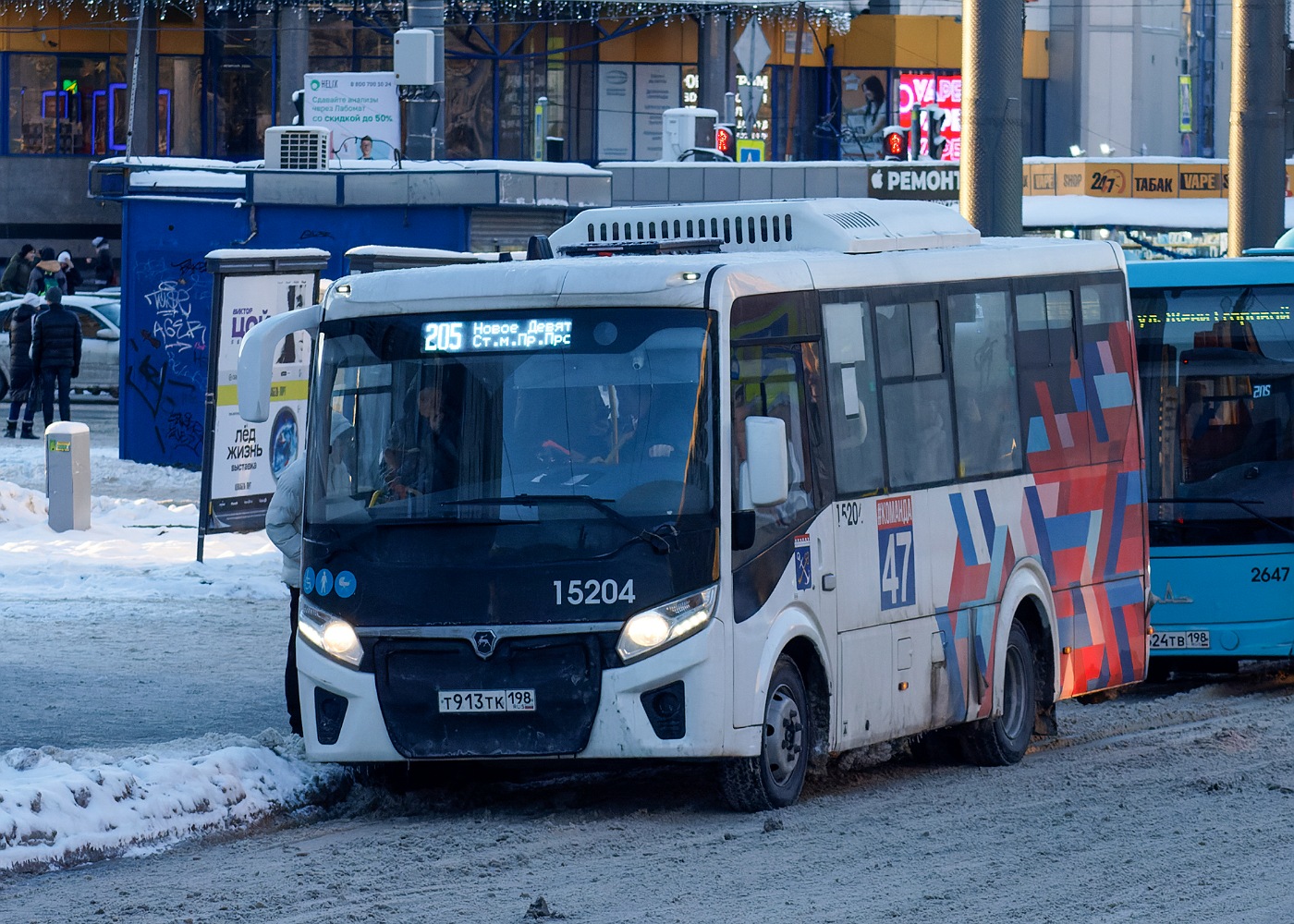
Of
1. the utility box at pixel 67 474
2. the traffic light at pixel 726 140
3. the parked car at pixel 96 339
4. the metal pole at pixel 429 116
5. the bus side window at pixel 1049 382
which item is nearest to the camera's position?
the bus side window at pixel 1049 382

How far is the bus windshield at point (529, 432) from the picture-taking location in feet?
30.8

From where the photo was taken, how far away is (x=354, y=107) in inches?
1193

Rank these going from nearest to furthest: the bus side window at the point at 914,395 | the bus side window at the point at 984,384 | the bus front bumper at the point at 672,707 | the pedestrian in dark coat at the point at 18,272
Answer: the bus front bumper at the point at 672,707, the bus side window at the point at 914,395, the bus side window at the point at 984,384, the pedestrian in dark coat at the point at 18,272

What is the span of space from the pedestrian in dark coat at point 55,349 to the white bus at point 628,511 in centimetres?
1831

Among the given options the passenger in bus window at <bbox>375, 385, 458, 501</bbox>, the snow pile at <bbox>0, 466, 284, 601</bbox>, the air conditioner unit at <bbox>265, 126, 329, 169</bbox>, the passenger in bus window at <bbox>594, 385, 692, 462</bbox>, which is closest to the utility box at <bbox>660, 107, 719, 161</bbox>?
the air conditioner unit at <bbox>265, 126, 329, 169</bbox>

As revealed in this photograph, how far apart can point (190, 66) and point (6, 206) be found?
5.29m

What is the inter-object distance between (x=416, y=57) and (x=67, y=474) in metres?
8.11

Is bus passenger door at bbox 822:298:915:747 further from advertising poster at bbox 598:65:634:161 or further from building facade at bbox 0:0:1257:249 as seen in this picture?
advertising poster at bbox 598:65:634:161

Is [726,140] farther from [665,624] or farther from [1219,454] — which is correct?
[665,624]

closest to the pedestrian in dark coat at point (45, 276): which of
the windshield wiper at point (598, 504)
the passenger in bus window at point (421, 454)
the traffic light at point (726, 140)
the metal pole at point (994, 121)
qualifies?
the traffic light at point (726, 140)

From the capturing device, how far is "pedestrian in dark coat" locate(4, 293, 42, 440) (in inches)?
1156

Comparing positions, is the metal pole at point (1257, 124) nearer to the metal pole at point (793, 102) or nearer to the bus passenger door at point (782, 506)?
the bus passenger door at point (782, 506)

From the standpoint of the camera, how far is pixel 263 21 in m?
53.0

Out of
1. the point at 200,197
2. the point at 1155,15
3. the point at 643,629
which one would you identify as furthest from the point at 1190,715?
the point at 1155,15
